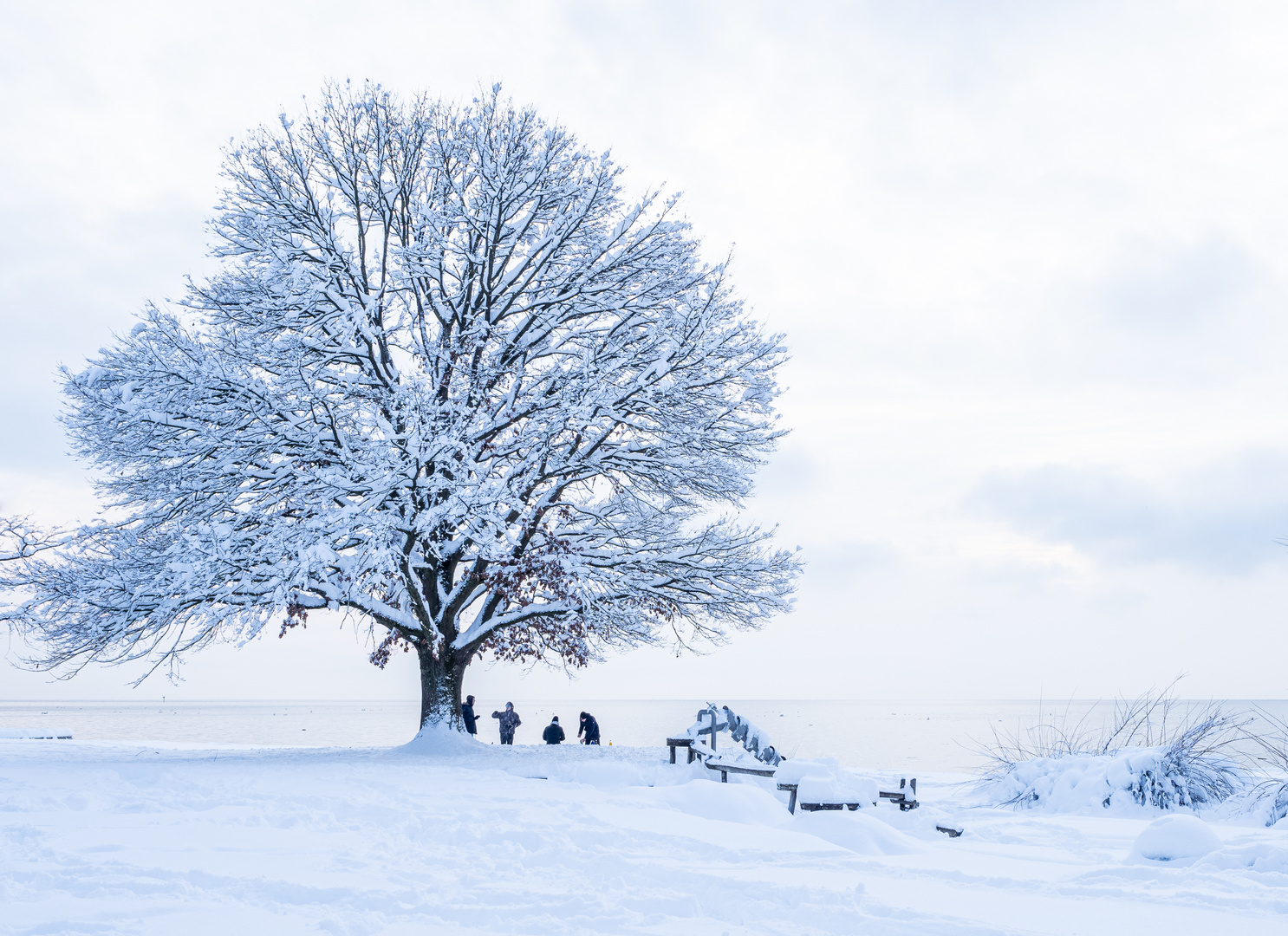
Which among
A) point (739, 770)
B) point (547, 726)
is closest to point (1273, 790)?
point (739, 770)

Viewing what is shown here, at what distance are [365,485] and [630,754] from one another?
710 cm

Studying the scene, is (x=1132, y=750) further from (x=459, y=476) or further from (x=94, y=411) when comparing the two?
(x=94, y=411)

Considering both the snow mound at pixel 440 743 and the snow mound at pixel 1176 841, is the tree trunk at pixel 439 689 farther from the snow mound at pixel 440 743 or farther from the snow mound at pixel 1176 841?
the snow mound at pixel 1176 841

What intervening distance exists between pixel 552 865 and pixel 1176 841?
5448 mm

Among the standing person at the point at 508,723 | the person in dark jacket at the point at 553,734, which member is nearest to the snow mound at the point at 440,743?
the person in dark jacket at the point at 553,734

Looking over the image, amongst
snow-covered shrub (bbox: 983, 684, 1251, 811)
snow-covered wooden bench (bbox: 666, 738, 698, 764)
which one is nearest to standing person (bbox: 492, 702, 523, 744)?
snow-covered wooden bench (bbox: 666, 738, 698, 764)

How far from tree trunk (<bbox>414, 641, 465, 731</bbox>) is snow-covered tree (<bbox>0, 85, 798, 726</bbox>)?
0.05m

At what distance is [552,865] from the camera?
6.99 meters

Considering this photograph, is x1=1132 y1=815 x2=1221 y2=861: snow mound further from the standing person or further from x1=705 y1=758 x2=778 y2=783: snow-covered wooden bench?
the standing person

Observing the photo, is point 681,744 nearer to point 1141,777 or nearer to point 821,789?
point 821,789

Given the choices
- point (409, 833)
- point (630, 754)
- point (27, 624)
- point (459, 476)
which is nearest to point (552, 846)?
point (409, 833)

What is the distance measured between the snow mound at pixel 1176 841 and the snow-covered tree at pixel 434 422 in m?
9.26

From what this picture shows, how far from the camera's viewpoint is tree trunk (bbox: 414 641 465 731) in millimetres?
17562

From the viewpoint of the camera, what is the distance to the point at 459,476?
47.5 feet
